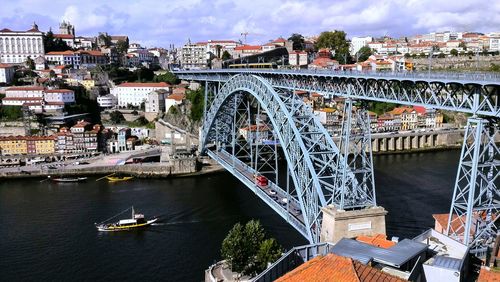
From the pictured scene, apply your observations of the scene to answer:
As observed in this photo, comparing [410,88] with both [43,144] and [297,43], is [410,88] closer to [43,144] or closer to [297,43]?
[43,144]

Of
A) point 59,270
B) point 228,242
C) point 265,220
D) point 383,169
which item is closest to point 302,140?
point 228,242

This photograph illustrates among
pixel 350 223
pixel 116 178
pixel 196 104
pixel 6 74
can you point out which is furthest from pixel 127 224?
pixel 6 74

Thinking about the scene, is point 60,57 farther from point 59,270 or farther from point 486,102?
point 486,102

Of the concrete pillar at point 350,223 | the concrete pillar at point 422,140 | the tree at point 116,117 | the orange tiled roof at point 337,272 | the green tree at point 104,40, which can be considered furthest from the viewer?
the green tree at point 104,40

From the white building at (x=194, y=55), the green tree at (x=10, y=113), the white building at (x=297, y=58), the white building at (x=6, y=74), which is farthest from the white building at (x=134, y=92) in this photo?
the white building at (x=297, y=58)

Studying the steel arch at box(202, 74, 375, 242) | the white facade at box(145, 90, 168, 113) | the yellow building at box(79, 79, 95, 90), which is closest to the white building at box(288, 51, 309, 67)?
the white facade at box(145, 90, 168, 113)

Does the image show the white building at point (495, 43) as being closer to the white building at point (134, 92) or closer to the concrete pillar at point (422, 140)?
the concrete pillar at point (422, 140)

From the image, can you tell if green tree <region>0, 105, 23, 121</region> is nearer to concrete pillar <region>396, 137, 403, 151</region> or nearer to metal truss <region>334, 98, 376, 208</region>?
concrete pillar <region>396, 137, 403, 151</region>
